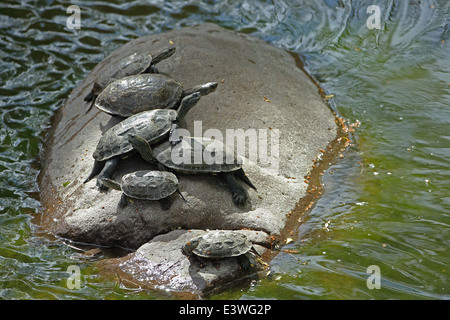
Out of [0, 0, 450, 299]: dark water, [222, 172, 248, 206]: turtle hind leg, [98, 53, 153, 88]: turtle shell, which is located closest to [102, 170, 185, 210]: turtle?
[222, 172, 248, 206]: turtle hind leg

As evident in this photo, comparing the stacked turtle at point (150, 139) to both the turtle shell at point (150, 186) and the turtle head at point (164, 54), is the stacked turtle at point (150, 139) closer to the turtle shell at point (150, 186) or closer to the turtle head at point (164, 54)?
the turtle shell at point (150, 186)

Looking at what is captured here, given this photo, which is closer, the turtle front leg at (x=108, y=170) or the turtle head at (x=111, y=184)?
the turtle head at (x=111, y=184)

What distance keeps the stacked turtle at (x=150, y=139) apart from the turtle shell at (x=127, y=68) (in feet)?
0.75

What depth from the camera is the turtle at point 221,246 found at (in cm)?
386

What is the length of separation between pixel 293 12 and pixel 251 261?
5.74 m

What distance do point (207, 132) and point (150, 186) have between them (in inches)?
44.1

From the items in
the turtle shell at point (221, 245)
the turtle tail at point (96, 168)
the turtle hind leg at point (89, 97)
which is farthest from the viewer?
the turtle hind leg at point (89, 97)

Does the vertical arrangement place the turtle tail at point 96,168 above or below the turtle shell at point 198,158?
below

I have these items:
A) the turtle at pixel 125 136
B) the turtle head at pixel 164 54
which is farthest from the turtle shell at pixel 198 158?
the turtle head at pixel 164 54

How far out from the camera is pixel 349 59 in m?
7.38

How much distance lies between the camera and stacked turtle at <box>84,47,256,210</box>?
4.32 metres

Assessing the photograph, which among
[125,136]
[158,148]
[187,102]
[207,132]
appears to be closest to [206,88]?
[187,102]
